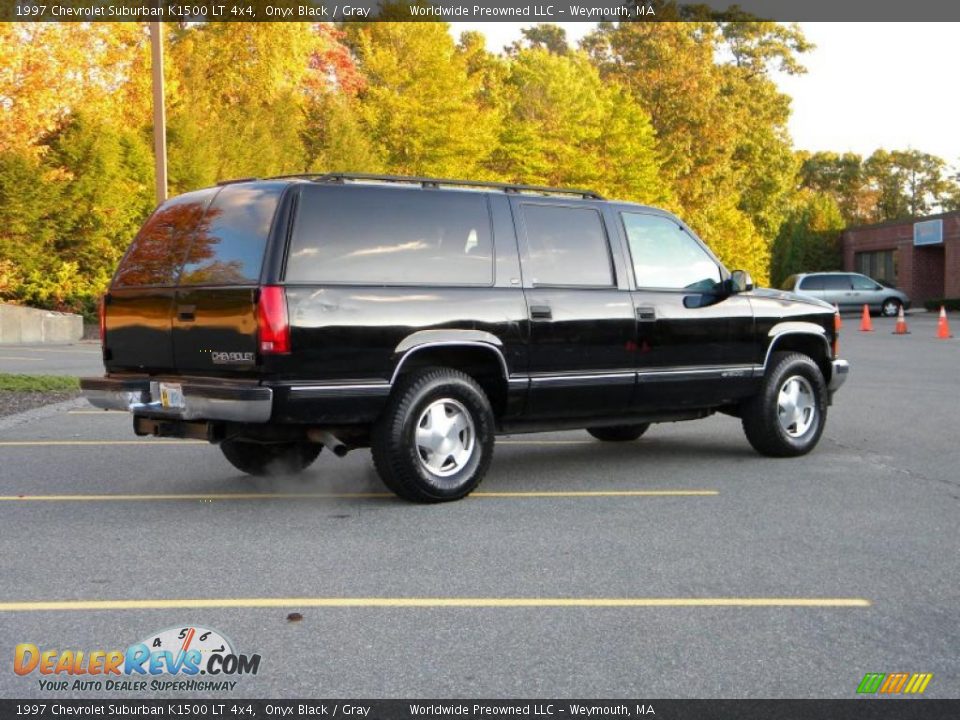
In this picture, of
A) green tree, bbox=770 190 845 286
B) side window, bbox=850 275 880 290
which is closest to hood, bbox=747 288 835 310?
side window, bbox=850 275 880 290

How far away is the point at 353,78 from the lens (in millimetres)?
45844

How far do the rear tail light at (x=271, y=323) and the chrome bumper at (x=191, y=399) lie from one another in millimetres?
240

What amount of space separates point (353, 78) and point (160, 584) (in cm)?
4218

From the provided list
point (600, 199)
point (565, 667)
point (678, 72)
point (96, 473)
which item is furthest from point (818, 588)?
point (678, 72)

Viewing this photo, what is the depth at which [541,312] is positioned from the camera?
8.00 meters

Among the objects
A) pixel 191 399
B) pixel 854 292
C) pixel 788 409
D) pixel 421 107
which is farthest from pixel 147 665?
pixel 854 292

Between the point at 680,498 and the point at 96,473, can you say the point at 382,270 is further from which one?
the point at 96,473

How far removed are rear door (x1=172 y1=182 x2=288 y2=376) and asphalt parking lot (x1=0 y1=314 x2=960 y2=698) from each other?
0.98 metres

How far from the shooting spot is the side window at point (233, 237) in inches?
276

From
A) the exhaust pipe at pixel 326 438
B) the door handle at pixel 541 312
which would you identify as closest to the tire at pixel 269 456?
the exhaust pipe at pixel 326 438

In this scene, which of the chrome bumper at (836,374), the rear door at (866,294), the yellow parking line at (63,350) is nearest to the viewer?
the chrome bumper at (836,374)

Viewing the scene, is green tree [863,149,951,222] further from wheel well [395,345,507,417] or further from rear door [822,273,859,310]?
wheel well [395,345,507,417]

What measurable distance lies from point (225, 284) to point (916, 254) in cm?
5094

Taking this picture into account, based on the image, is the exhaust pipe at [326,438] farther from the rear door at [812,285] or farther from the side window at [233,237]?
the rear door at [812,285]
